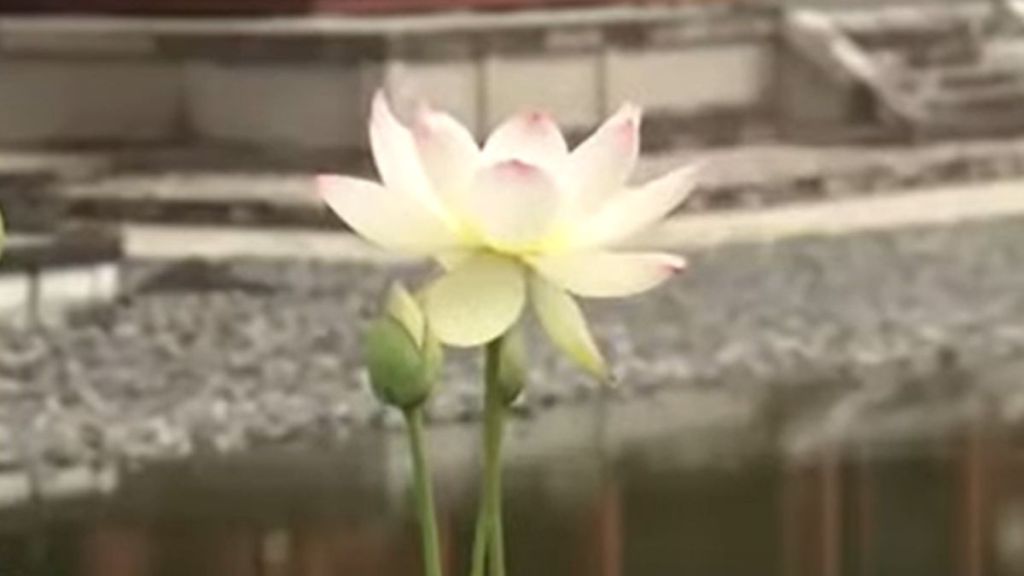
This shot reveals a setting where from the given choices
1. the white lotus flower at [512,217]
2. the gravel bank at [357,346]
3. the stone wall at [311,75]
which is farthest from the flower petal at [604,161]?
the stone wall at [311,75]

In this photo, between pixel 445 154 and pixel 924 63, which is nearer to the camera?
pixel 445 154

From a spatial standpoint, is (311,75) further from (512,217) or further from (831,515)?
(512,217)

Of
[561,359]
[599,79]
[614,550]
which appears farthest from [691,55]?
[614,550]

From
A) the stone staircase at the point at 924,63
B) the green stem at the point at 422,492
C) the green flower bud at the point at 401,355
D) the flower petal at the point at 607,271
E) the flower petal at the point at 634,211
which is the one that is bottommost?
the stone staircase at the point at 924,63

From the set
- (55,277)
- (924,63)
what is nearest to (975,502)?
(55,277)

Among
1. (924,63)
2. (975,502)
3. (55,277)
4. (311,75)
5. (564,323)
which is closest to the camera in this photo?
(564,323)

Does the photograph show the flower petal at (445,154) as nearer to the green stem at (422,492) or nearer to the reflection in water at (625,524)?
the green stem at (422,492)

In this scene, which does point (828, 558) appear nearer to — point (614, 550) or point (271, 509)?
point (614, 550)
